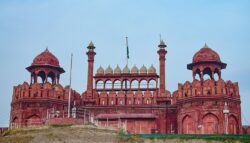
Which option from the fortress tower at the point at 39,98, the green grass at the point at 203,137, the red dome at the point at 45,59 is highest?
the red dome at the point at 45,59

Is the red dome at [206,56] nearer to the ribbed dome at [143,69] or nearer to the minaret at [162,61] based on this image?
the minaret at [162,61]

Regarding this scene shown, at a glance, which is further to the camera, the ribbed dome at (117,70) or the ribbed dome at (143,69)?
the ribbed dome at (117,70)

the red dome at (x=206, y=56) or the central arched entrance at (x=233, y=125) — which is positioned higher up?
the red dome at (x=206, y=56)

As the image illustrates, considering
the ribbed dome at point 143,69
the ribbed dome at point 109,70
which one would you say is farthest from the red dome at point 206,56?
the ribbed dome at point 109,70

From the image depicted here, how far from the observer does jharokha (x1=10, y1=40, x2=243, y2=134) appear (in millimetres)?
40438

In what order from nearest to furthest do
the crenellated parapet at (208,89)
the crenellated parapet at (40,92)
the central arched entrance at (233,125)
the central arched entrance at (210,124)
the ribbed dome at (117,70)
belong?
the central arched entrance at (210,124), the central arched entrance at (233,125), the crenellated parapet at (208,89), the crenellated parapet at (40,92), the ribbed dome at (117,70)

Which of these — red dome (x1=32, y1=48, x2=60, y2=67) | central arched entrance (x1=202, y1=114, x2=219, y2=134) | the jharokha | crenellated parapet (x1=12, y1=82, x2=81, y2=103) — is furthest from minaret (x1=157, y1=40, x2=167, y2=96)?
red dome (x1=32, y1=48, x2=60, y2=67)

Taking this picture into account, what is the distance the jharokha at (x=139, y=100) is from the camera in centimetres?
4044

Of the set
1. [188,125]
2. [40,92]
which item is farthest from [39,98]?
[188,125]

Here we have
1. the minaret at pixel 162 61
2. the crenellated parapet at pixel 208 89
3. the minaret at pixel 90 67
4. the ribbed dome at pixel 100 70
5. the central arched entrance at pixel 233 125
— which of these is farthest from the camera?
the ribbed dome at pixel 100 70

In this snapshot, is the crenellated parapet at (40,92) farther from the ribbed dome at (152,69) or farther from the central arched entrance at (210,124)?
the central arched entrance at (210,124)

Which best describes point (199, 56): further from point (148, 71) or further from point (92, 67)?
point (92, 67)

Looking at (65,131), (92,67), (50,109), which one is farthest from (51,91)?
(65,131)

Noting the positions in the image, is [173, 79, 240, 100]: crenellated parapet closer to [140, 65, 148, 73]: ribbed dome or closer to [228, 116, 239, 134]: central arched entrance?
[228, 116, 239, 134]: central arched entrance
